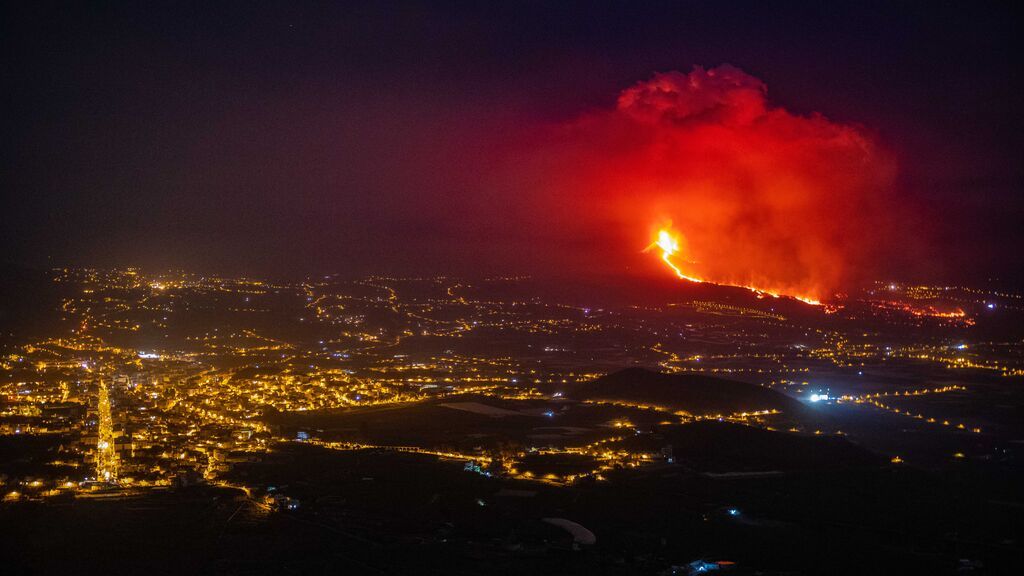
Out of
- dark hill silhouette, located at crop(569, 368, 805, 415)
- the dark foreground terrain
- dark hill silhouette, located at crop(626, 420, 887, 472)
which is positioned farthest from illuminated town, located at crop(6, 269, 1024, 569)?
the dark foreground terrain

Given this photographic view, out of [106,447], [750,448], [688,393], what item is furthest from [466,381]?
[750,448]

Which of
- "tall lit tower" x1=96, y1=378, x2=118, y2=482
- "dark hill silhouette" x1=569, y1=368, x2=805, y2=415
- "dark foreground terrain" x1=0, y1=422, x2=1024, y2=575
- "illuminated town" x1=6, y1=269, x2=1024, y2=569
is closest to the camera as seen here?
"dark foreground terrain" x1=0, y1=422, x2=1024, y2=575

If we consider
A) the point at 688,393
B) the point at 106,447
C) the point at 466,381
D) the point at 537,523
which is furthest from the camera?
the point at 466,381

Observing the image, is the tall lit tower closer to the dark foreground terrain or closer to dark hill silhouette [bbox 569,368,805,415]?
the dark foreground terrain

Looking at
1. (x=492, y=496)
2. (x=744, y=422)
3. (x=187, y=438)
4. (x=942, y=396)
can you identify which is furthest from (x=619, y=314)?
(x=492, y=496)

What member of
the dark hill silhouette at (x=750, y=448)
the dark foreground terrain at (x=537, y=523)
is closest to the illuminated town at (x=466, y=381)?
the dark hill silhouette at (x=750, y=448)

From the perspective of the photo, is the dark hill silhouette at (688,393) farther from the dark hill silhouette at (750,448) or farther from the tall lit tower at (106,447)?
the tall lit tower at (106,447)

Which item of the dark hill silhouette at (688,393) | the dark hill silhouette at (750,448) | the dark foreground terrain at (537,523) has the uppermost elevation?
the dark hill silhouette at (688,393)

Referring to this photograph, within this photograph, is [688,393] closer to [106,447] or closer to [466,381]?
[466,381]
